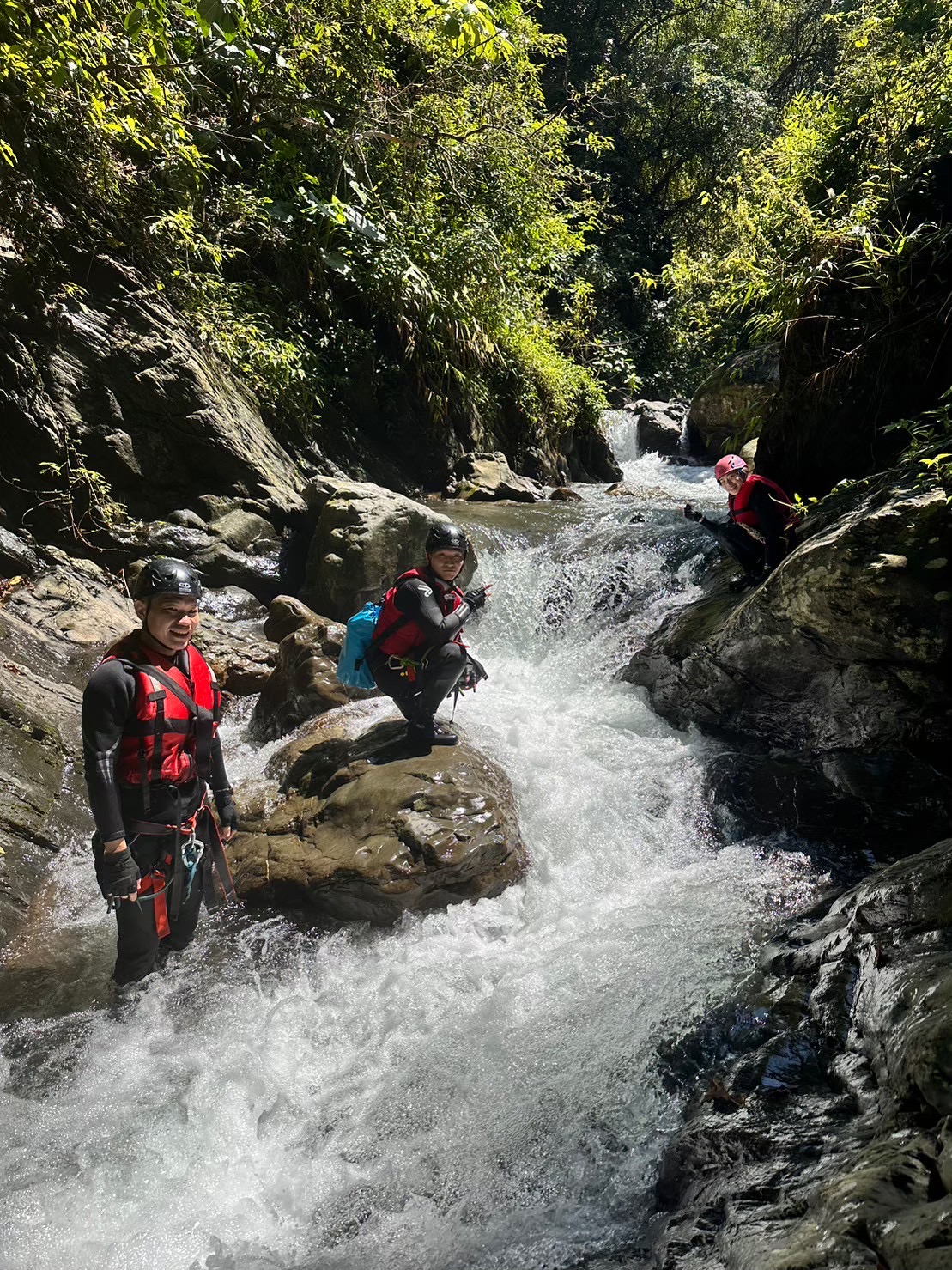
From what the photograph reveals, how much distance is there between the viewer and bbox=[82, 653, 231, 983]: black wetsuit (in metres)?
3.03

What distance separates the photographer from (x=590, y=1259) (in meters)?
2.47

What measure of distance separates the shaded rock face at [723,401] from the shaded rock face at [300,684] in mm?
9354

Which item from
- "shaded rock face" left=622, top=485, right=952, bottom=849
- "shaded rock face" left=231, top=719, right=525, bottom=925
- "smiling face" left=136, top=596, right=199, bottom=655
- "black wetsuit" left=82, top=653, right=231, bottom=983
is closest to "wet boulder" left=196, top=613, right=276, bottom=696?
"shaded rock face" left=231, top=719, right=525, bottom=925

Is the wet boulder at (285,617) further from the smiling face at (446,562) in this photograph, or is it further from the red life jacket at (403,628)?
the smiling face at (446,562)

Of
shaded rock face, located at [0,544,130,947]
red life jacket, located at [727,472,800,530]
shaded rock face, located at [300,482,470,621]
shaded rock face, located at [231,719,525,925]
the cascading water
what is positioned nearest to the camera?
the cascading water

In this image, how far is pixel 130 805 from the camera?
3.30m

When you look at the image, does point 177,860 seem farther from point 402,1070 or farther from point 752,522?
point 752,522

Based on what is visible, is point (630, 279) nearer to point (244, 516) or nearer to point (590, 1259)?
point (244, 516)

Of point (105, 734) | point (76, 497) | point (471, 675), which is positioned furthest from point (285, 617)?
point (105, 734)

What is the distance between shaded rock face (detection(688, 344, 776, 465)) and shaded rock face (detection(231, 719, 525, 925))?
34.3 feet

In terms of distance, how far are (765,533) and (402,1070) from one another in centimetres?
507

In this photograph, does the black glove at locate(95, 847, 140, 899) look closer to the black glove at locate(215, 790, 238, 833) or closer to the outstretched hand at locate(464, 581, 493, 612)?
the black glove at locate(215, 790, 238, 833)

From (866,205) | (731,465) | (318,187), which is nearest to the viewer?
(866,205)

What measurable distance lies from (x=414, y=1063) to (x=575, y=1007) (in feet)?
2.79
